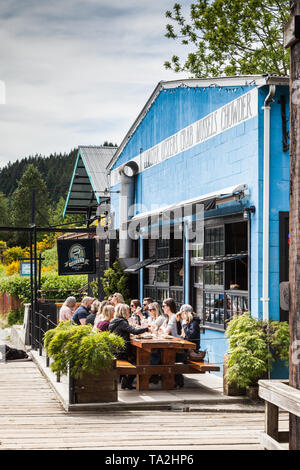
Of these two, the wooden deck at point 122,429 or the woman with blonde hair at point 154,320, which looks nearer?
the wooden deck at point 122,429

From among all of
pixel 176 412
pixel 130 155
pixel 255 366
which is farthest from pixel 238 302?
pixel 130 155

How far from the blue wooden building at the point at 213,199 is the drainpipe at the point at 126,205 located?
53mm

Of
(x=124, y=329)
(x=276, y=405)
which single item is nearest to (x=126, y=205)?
(x=124, y=329)

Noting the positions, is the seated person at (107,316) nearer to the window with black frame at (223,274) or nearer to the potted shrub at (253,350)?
the window with black frame at (223,274)

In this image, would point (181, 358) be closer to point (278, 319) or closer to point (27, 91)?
point (278, 319)

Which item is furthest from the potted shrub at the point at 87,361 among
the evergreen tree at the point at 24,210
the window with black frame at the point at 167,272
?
the evergreen tree at the point at 24,210

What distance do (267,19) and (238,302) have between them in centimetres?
1790

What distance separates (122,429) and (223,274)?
467 cm

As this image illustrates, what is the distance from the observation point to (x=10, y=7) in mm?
6113

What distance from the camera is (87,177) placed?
30.3m

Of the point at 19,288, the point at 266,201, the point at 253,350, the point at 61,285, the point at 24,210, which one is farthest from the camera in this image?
the point at 24,210

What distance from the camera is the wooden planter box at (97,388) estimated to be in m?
9.44

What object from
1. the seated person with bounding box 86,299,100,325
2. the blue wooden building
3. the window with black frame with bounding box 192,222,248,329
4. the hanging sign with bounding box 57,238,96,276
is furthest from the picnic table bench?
the hanging sign with bounding box 57,238,96,276

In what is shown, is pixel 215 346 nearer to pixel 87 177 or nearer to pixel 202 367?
pixel 202 367
